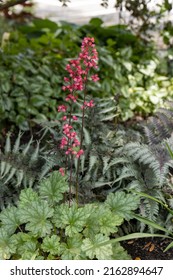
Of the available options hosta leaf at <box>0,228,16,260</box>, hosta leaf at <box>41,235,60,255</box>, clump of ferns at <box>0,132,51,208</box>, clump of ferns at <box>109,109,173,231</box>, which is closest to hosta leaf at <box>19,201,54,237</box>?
hosta leaf at <box>41,235,60,255</box>

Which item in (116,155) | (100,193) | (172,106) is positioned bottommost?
(100,193)

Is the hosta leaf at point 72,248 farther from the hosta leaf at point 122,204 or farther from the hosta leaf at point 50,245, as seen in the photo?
the hosta leaf at point 122,204

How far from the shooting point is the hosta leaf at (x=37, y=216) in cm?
297

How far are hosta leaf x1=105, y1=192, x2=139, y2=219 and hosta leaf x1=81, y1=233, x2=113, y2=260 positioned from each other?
0.23m

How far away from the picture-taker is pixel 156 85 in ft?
18.8

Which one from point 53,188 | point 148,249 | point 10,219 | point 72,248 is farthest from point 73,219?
point 148,249

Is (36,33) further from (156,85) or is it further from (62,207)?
(62,207)

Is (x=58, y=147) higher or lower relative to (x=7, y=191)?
higher

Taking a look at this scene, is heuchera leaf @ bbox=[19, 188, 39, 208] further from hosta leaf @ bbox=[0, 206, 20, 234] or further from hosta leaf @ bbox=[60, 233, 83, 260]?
hosta leaf @ bbox=[60, 233, 83, 260]

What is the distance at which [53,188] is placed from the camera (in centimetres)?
314

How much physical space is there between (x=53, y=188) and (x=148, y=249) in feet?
2.44

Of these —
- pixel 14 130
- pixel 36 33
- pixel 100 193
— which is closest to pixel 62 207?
pixel 100 193

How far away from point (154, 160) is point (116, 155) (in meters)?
0.37

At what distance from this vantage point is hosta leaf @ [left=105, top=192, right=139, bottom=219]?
10.1ft
